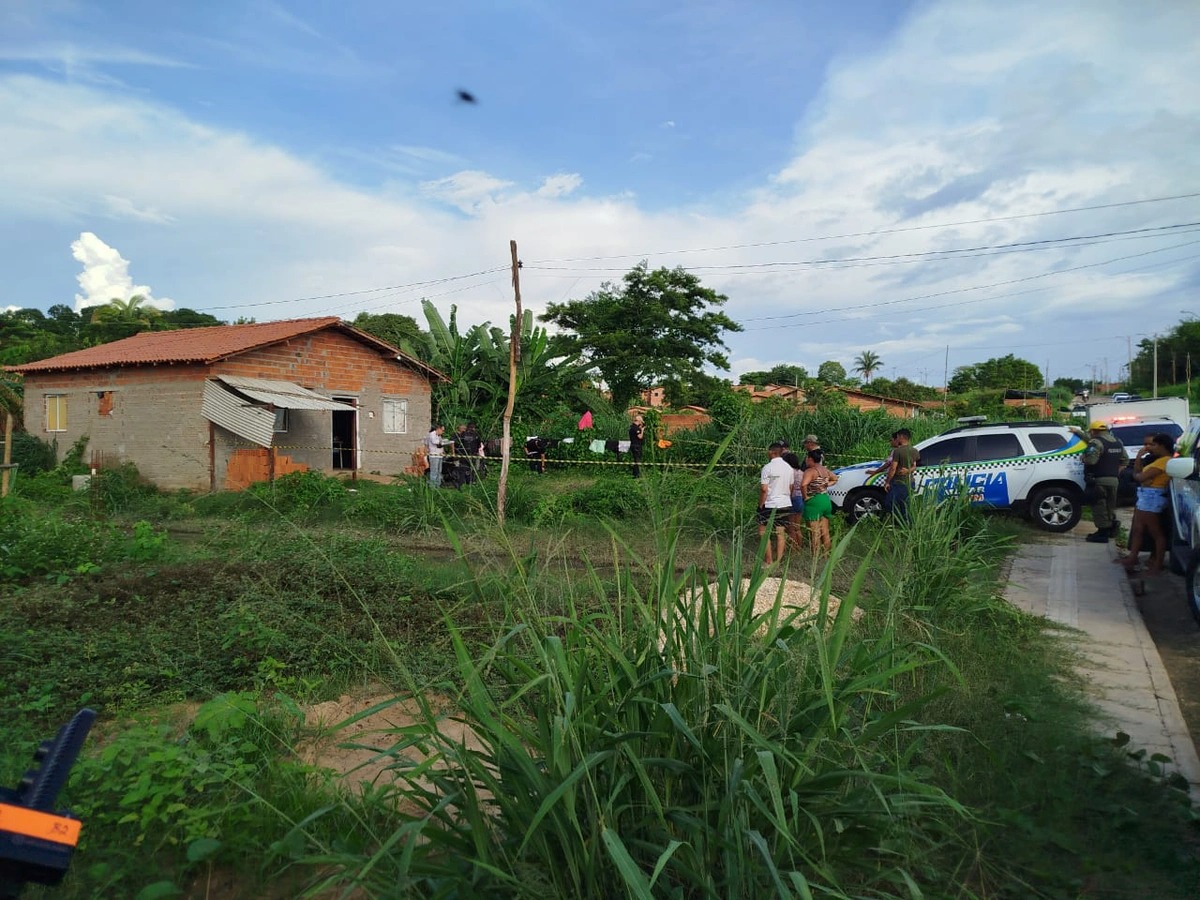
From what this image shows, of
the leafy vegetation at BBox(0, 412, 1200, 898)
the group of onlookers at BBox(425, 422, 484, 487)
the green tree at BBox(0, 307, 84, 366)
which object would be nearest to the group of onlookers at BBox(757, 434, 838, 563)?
the leafy vegetation at BBox(0, 412, 1200, 898)

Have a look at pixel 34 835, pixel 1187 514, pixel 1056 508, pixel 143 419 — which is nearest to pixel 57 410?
pixel 143 419

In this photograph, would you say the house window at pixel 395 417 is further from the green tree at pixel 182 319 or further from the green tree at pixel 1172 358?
the green tree at pixel 1172 358

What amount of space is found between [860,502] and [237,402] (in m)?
13.4

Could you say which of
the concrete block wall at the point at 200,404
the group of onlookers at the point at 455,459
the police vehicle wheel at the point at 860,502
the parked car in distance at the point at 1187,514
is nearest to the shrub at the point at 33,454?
the concrete block wall at the point at 200,404

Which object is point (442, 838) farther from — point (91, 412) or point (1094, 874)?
point (91, 412)

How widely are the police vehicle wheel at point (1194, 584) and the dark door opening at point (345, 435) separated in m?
18.6

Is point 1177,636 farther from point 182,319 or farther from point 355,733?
point 182,319

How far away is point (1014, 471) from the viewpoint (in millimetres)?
12250

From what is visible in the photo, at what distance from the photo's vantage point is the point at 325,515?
13.2 metres

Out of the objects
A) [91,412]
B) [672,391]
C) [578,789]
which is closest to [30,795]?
[578,789]

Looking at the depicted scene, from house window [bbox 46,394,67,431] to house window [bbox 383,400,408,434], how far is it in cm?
848

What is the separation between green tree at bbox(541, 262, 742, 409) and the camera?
34.3 meters

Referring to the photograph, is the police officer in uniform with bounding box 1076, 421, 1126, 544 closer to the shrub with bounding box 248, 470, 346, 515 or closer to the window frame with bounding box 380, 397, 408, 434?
the shrub with bounding box 248, 470, 346, 515

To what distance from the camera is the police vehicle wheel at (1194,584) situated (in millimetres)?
6543
